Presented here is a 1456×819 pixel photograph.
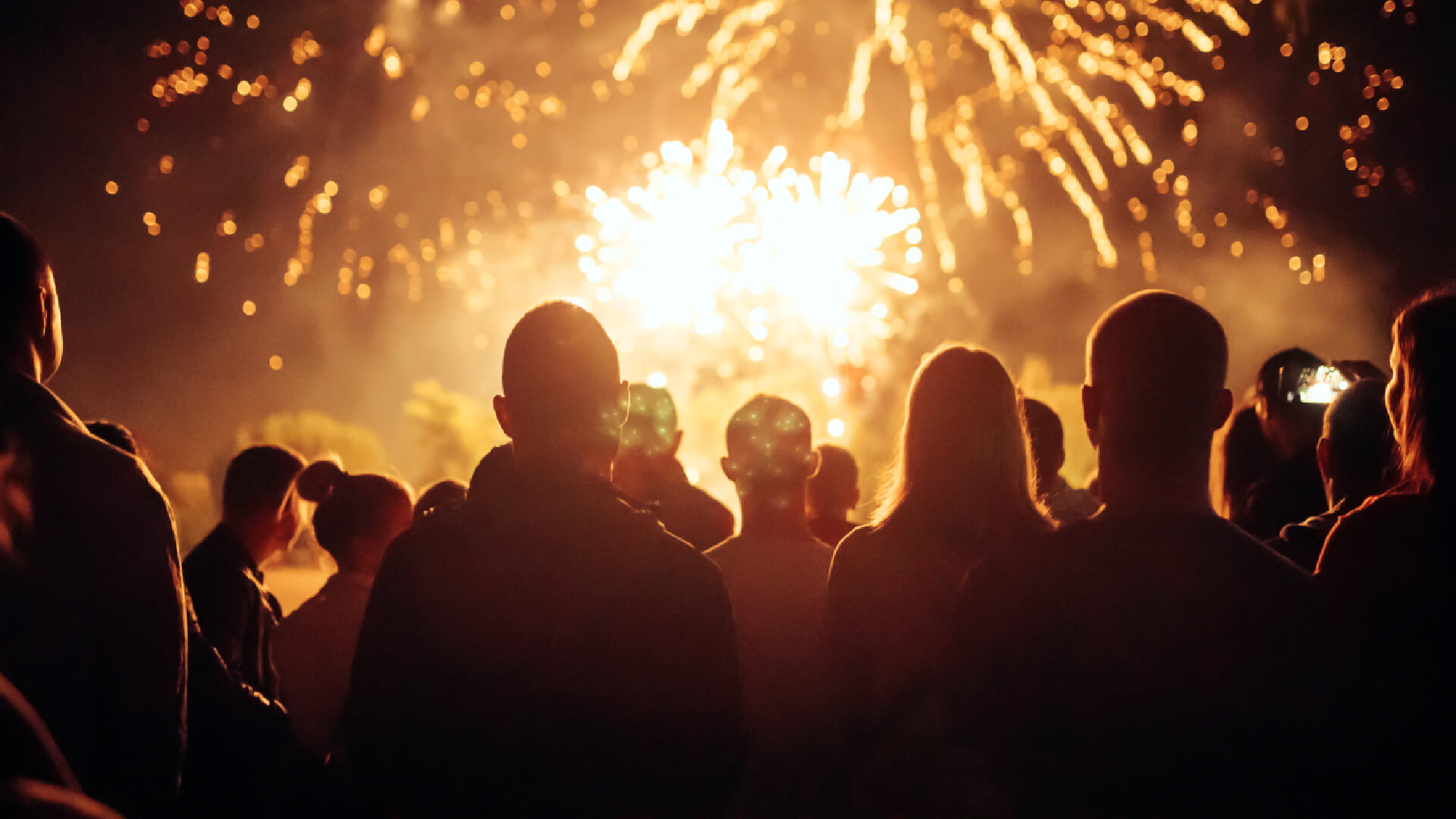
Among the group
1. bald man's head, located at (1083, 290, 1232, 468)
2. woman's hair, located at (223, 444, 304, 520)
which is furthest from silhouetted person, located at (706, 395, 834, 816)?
woman's hair, located at (223, 444, 304, 520)

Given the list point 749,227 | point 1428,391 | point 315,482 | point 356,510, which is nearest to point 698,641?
point 1428,391

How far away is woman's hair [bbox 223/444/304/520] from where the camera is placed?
396 centimetres

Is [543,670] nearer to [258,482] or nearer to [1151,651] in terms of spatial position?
[1151,651]

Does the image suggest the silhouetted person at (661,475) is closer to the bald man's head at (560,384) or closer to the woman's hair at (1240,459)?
the bald man's head at (560,384)

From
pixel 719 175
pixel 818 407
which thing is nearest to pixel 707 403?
pixel 818 407

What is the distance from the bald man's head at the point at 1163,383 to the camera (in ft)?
7.30

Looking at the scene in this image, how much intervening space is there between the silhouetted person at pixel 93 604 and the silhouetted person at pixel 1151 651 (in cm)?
169

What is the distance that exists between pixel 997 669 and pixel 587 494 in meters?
1.00

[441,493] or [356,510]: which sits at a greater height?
[441,493]

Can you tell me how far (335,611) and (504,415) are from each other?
5.59 feet

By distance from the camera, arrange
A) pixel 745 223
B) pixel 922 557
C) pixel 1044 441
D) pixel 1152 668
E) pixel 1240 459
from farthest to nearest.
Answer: pixel 745 223 → pixel 1240 459 → pixel 1044 441 → pixel 922 557 → pixel 1152 668

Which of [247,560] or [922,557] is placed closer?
[922,557]

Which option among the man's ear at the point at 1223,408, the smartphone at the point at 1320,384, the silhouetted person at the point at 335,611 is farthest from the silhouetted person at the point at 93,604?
the smartphone at the point at 1320,384

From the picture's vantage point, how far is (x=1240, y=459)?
14.6ft
